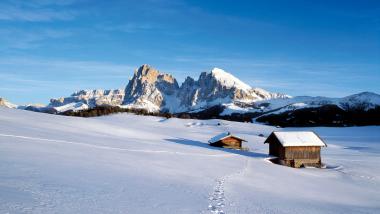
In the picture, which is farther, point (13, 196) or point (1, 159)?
point (1, 159)

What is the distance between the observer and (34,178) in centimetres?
1667

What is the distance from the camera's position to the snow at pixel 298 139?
5272 cm

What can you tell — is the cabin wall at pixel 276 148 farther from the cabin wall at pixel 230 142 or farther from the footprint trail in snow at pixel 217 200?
the footprint trail in snow at pixel 217 200

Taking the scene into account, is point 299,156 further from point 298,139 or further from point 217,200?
point 217,200

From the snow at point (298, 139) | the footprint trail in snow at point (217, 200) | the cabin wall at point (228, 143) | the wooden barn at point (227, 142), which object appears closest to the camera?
the footprint trail in snow at point (217, 200)

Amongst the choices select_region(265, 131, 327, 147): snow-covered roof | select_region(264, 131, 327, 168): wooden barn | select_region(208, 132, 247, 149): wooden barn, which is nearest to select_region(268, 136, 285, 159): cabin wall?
select_region(264, 131, 327, 168): wooden barn

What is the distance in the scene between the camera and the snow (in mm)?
52719

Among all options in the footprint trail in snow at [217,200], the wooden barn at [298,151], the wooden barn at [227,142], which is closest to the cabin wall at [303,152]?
the wooden barn at [298,151]

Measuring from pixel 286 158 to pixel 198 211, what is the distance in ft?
132

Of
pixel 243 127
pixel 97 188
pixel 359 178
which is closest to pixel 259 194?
pixel 97 188

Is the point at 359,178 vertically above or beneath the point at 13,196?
beneath

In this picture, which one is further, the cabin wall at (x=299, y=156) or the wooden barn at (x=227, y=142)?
the wooden barn at (x=227, y=142)

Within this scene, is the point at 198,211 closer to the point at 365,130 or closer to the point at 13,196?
the point at 13,196

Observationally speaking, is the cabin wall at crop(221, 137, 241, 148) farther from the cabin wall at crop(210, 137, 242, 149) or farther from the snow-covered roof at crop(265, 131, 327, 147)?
the snow-covered roof at crop(265, 131, 327, 147)
